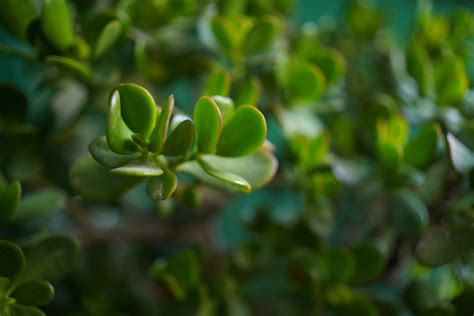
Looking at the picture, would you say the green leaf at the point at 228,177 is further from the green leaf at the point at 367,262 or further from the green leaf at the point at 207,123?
the green leaf at the point at 367,262

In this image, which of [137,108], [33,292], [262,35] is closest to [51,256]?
[33,292]

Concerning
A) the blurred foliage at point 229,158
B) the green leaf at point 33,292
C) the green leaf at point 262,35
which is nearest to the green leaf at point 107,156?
the blurred foliage at point 229,158

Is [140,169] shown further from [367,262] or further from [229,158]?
[367,262]

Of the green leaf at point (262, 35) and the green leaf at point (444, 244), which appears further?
the green leaf at point (262, 35)

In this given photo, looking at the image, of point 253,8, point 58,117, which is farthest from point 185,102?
point 58,117

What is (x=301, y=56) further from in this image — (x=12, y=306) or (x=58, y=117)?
(x=12, y=306)

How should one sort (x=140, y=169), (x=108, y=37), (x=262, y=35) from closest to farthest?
(x=140, y=169), (x=108, y=37), (x=262, y=35)

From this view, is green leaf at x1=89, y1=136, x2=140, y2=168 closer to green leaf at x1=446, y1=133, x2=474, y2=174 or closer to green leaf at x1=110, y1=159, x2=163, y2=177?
green leaf at x1=110, y1=159, x2=163, y2=177

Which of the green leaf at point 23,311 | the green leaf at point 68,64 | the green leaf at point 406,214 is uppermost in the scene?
the green leaf at point 68,64
